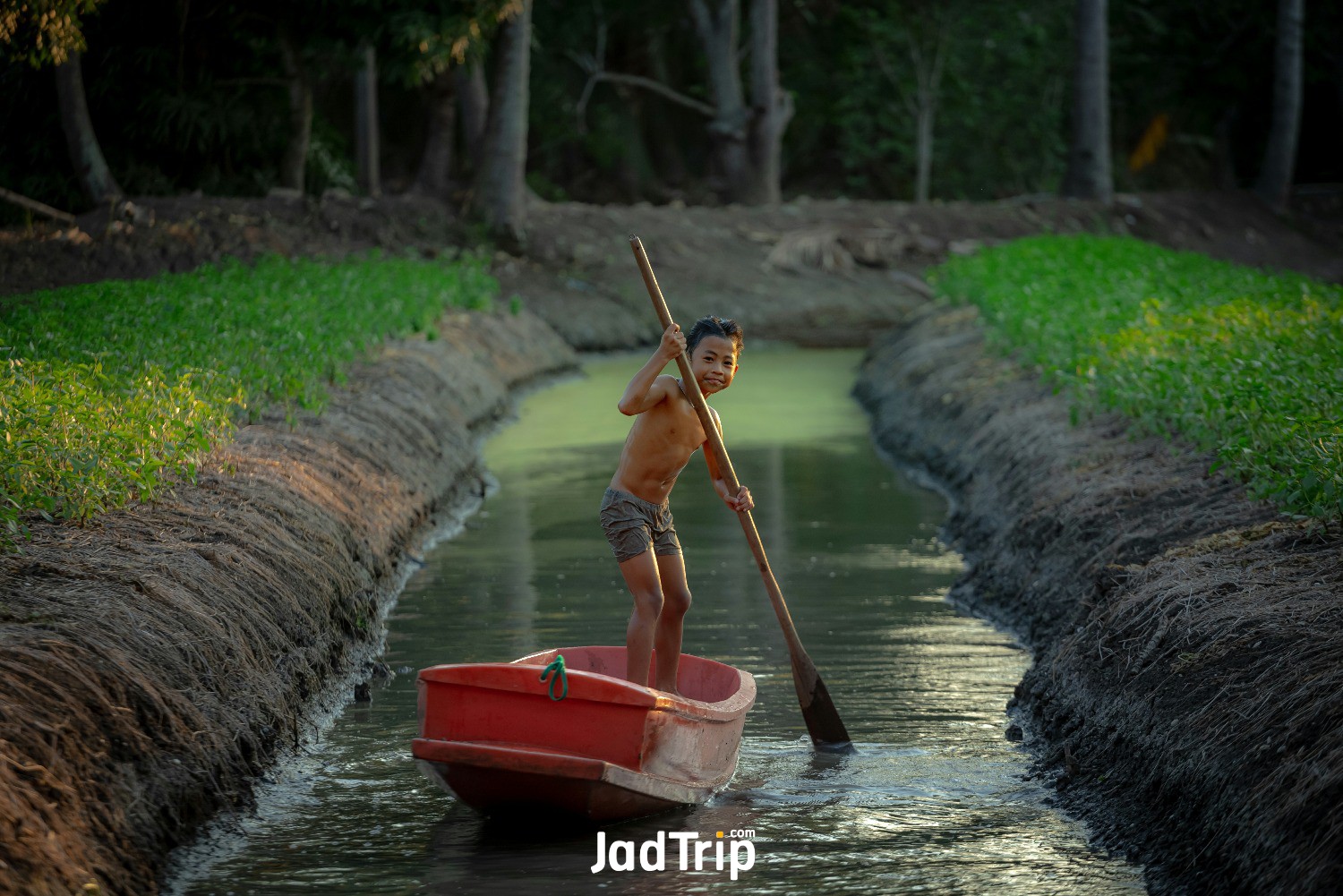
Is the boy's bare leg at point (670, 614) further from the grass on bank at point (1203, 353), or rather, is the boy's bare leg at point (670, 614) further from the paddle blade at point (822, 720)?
the grass on bank at point (1203, 353)

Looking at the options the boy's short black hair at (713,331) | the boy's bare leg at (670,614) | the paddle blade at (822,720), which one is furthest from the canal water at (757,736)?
the boy's short black hair at (713,331)

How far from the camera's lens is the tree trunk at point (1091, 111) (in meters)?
31.8

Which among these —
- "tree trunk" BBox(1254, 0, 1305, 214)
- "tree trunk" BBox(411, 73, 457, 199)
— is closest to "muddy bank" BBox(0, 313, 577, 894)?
"tree trunk" BBox(411, 73, 457, 199)

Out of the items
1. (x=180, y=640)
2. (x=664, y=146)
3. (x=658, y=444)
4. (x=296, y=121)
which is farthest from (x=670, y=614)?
(x=664, y=146)

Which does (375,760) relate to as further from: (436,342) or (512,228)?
(512,228)

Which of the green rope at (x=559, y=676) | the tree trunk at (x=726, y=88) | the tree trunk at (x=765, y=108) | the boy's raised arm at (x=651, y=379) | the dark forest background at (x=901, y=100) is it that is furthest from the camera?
the dark forest background at (x=901, y=100)

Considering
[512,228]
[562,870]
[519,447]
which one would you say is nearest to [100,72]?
[512,228]

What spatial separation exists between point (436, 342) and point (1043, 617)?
947 cm

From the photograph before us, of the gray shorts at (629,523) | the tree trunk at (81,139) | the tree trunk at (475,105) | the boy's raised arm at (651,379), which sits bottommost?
the gray shorts at (629,523)

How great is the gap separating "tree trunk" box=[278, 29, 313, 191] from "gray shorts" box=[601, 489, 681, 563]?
18237mm

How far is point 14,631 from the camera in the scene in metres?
5.93

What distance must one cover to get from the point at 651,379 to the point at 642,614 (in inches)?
37.7

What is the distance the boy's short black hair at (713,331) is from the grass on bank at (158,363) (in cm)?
253

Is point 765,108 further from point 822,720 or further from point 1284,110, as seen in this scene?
point 822,720
